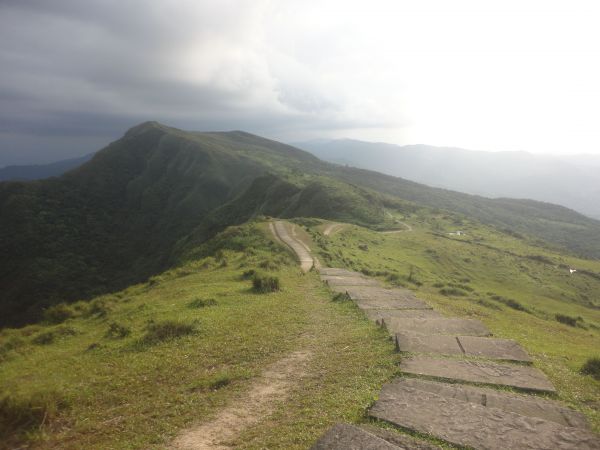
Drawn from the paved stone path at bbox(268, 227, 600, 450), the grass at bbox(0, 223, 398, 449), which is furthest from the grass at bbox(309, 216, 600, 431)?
the grass at bbox(0, 223, 398, 449)

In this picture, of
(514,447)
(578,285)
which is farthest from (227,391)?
(578,285)

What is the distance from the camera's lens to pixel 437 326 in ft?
42.5

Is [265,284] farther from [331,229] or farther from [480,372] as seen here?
[331,229]

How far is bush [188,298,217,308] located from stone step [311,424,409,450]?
11.1 meters

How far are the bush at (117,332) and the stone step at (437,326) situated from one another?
9.75 metres

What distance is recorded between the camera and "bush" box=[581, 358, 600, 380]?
10367 mm

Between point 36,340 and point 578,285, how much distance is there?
6279 cm

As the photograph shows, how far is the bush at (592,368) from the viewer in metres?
10.4

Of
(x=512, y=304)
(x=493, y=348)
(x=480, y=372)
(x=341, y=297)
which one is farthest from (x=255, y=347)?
(x=512, y=304)

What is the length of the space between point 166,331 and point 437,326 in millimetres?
9842

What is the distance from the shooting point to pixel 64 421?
7.83 meters

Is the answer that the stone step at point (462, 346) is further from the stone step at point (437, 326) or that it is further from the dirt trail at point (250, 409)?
the dirt trail at point (250, 409)

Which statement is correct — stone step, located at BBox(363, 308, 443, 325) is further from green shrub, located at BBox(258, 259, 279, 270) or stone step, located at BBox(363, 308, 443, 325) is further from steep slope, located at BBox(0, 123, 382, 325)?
steep slope, located at BBox(0, 123, 382, 325)

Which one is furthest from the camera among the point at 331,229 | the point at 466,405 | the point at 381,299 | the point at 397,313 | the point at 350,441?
the point at 331,229
